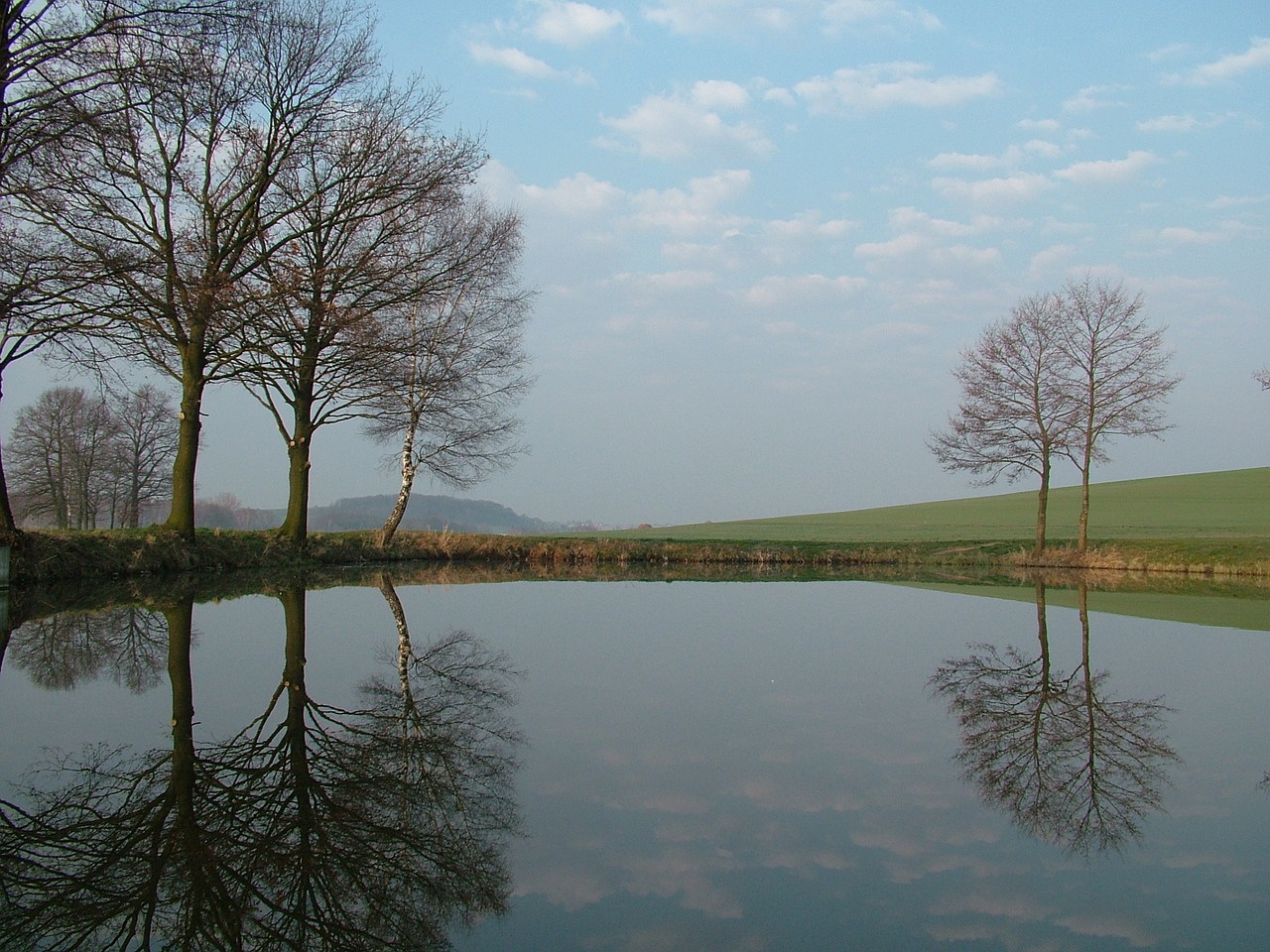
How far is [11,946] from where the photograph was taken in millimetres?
2836

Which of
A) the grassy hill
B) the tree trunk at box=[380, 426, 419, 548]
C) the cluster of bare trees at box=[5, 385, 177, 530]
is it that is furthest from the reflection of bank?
the cluster of bare trees at box=[5, 385, 177, 530]

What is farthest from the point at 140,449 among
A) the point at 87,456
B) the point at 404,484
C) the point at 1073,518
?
the point at 1073,518

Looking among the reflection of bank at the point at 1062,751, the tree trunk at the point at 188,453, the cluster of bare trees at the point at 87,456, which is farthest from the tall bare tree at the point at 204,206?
the cluster of bare trees at the point at 87,456

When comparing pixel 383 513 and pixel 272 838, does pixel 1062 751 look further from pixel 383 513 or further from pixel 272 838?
pixel 383 513

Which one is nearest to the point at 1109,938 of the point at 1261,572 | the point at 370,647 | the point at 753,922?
the point at 753,922

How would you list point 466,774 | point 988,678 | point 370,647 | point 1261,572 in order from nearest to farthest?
point 466,774 < point 988,678 < point 370,647 < point 1261,572

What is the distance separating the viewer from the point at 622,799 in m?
4.31

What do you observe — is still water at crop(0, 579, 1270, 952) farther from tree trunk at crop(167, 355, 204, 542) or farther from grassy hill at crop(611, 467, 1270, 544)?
grassy hill at crop(611, 467, 1270, 544)

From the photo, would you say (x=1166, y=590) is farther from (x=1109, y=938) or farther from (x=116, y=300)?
(x=116, y=300)

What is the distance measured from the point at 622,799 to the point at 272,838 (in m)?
1.50

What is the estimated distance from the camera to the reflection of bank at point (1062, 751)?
4.23 m

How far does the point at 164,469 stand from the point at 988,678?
44.3 m

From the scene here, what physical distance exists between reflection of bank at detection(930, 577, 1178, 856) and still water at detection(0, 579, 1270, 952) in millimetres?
27

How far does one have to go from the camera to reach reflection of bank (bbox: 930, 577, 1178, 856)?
423 centimetres
